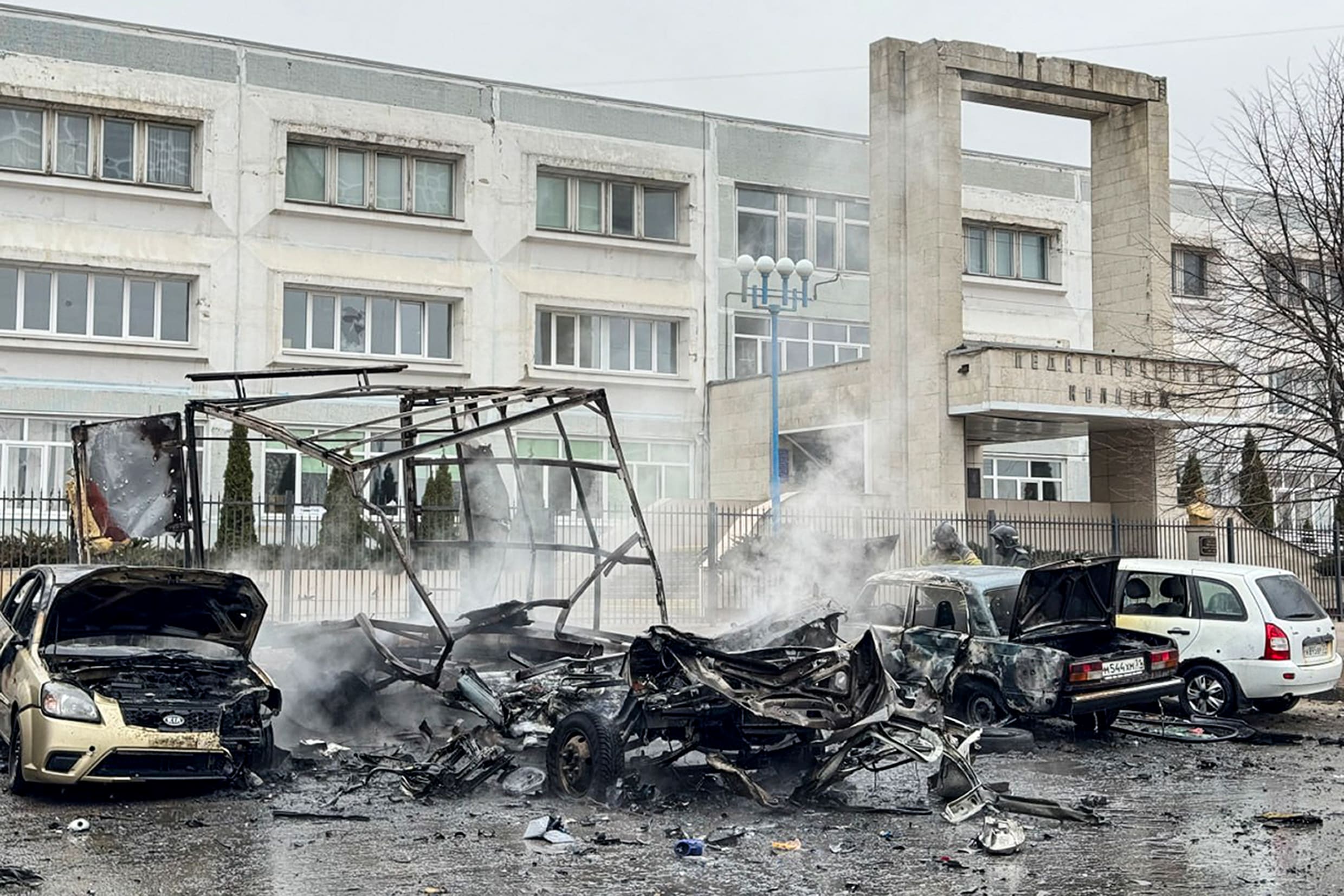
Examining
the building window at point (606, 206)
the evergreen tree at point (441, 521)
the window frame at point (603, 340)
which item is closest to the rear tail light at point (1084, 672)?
the evergreen tree at point (441, 521)

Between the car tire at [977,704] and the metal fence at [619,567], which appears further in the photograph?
the metal fence at [619,567]

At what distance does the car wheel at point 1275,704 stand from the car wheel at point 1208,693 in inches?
24.7

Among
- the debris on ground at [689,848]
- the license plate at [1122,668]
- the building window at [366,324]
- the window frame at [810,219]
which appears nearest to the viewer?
the debris on ground at [689,848]

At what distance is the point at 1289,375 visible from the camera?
2014 cm

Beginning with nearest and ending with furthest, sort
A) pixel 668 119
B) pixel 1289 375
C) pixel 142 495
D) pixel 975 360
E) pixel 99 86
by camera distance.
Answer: pixel 142 495 < pixel 1289 375 < pixel 975 360 < pixel 99 86 < pixel 668 119

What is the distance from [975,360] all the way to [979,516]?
3110 millimetres

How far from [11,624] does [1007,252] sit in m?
34.9

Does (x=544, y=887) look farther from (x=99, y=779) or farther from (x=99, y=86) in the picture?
(x=99, y=86)

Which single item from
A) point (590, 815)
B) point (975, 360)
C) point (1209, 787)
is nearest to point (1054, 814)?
point (1209, 787)

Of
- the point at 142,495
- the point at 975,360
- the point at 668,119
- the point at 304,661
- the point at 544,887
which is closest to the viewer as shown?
the point at 544,887

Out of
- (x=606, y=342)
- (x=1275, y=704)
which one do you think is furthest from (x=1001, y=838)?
(x=606, y=342)

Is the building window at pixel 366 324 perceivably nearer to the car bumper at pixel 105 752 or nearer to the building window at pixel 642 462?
the building window at pixel 642 462

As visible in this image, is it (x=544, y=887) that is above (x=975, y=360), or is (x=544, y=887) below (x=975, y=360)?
below

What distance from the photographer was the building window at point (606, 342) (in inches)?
1359
